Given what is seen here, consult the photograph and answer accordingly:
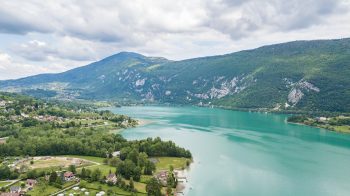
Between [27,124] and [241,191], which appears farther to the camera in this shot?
[27,124]

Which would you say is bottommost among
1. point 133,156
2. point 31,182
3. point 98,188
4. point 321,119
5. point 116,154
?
point 98,188

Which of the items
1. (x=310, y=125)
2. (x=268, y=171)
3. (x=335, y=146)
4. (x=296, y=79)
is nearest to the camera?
(x=268, y=171)

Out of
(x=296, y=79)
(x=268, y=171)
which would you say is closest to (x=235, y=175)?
(x=268, y=171)

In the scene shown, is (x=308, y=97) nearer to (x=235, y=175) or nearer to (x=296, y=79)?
(x=296, y=79)

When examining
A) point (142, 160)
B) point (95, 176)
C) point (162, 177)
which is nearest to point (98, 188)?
point (95, 176)

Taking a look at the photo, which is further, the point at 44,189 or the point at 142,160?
the point at 142,160

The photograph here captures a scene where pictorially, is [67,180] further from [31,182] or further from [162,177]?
[162,177]
